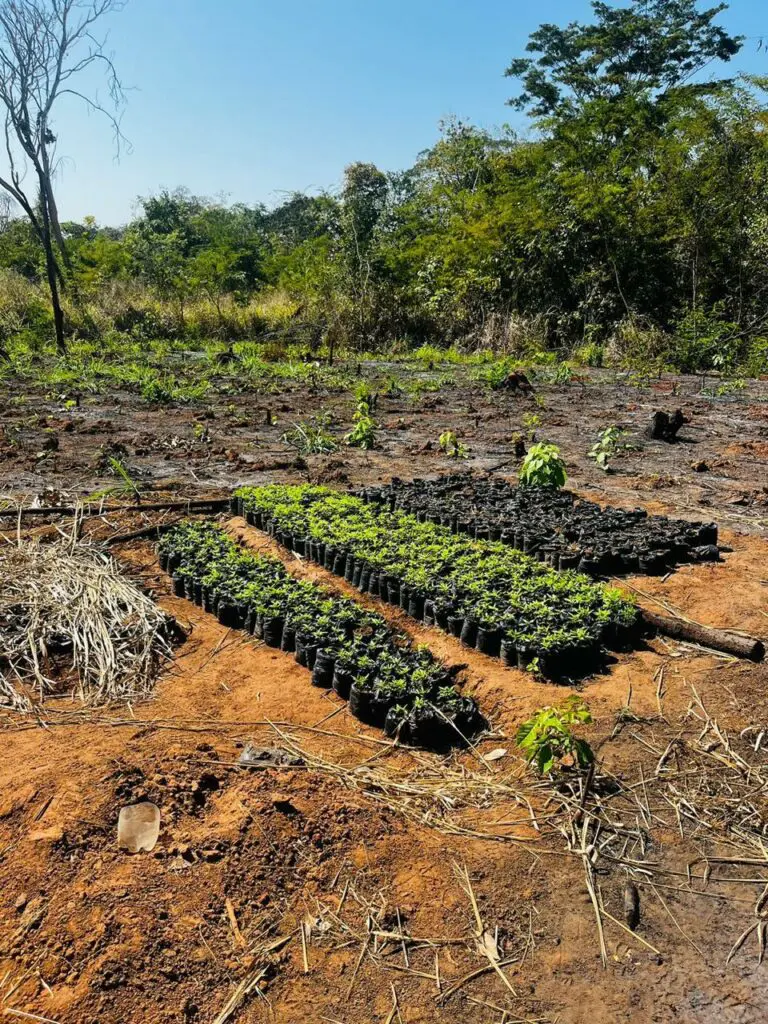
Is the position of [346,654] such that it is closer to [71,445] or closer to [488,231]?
[71,445]

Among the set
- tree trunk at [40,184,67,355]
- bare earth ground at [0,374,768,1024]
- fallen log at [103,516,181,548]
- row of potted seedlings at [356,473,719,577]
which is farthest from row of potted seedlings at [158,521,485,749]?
tree trunk at [40,184,67,355]

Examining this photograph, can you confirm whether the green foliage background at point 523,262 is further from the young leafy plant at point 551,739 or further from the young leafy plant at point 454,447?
the young leafy plant at point 551,739

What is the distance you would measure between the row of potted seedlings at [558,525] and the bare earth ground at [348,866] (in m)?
0.71

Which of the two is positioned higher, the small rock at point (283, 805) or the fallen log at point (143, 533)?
the fallen log at point (143, 533)

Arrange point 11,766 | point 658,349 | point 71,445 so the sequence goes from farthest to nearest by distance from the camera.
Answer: point 658,349 → point 71,445 → point 11,766

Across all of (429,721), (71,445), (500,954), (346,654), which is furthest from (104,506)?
(500,954)

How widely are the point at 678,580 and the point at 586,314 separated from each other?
14718mm

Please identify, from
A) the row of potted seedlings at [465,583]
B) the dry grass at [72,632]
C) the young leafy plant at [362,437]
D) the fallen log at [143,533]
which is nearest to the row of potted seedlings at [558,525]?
the row of potted seedlings at [465,583]

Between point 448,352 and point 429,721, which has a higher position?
point 448,352

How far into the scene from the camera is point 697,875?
102 inches

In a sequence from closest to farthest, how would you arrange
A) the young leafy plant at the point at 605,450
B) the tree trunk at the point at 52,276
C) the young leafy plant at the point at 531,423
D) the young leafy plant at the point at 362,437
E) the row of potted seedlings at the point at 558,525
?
the row of potted seedlings at the point at 558,525
the young leafy plant at the point at 605,450
the young leafy plant at the point at 362,437
the young leafy plant at the point at 531,423
the tree trunk at the point at 52,276

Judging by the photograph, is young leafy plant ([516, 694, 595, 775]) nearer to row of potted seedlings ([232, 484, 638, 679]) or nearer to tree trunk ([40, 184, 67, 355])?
row of potted seedlings ([232, 484, 638, 679])

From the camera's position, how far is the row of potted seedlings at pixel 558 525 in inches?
203

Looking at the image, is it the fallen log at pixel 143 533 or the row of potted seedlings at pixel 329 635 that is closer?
the row of potted seedlings at pixel 329 635
